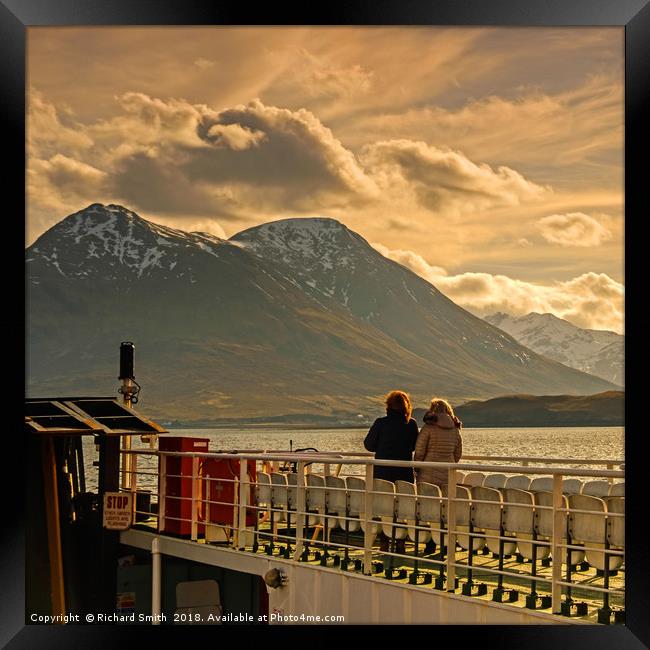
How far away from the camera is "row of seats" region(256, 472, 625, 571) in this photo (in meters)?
8.40

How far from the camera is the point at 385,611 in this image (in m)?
9.91

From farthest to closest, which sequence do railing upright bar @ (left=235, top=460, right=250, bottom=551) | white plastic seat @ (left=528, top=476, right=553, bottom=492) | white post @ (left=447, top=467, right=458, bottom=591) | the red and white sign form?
the red and white sign, railing upright bar @ (left=235, top=460, right=250, bottom=551), white plastic seat @ (left=528, top=476, right=553, bottom=492), white post @ (left=447, top=467, right=458, bottom=591)

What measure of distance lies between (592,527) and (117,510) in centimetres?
777

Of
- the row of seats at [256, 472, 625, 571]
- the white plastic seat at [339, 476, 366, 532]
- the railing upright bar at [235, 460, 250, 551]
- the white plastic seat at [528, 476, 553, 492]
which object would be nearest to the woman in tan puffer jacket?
the row of seats at [256, 472, 625, 571]

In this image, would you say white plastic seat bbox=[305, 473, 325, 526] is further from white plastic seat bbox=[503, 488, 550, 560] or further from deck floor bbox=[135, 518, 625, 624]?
white plastic seat bbox=[503, 488, 550, 560]

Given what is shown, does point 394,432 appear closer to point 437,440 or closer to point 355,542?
point 437,440

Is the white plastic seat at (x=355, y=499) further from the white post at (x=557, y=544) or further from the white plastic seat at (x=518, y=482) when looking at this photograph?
the white post at (x=557, y=544)

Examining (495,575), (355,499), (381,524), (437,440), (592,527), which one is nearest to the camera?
(592,527)

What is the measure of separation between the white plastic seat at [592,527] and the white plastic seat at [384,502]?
84.8 inches

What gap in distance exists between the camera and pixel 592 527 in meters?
8.36

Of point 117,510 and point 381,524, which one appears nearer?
point 381,524

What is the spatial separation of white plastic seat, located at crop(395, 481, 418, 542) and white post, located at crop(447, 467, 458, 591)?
2.22 feet

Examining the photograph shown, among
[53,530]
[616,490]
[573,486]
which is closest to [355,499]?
[573,486]

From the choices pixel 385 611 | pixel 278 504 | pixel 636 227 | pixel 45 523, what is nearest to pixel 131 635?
pixel 636 227
